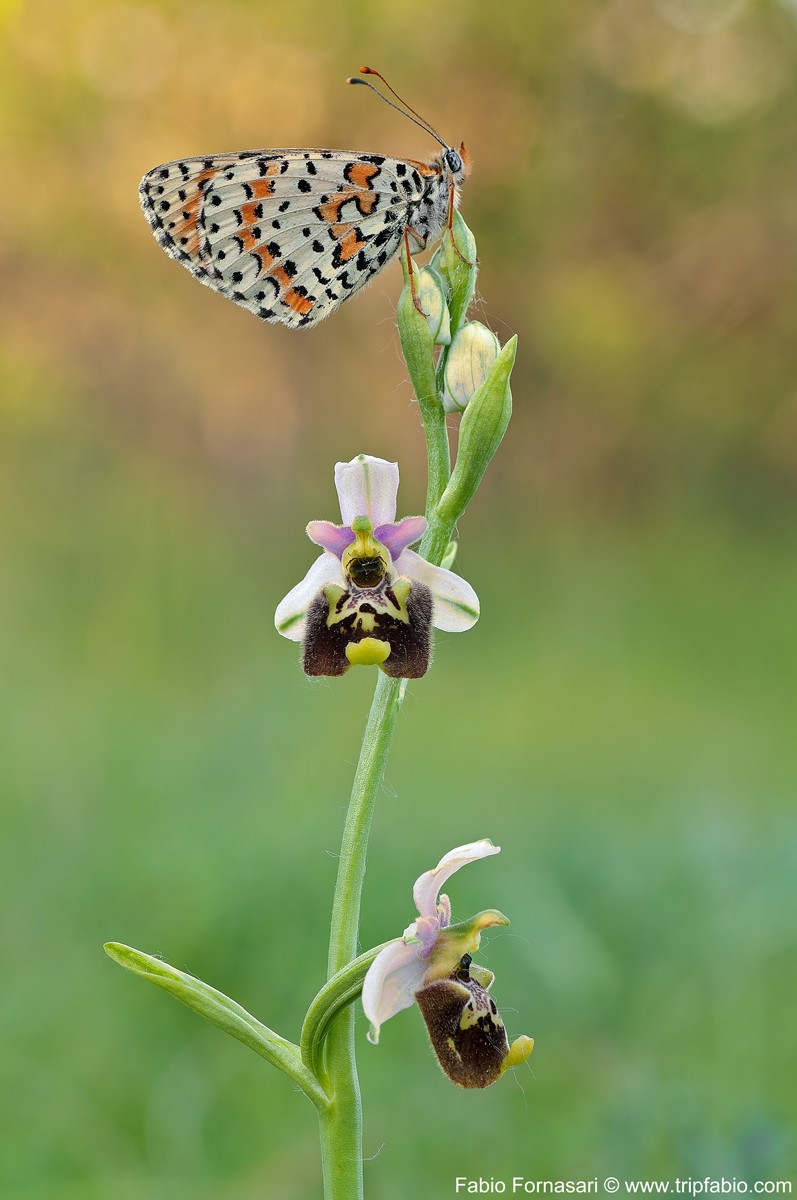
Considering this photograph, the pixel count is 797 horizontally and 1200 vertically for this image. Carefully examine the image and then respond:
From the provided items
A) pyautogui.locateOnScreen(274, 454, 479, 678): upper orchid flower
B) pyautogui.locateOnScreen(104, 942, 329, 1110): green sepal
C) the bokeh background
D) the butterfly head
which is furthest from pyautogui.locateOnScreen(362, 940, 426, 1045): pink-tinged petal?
the butterfly head

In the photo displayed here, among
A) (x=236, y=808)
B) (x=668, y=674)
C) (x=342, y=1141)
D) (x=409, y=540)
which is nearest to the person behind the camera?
(x=342, y=1141)

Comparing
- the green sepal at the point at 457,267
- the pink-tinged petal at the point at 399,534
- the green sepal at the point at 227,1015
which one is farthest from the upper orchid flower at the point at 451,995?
the green sepal at the point at 457,267

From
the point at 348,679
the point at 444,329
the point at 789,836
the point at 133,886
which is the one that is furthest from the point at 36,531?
the point at 444,329

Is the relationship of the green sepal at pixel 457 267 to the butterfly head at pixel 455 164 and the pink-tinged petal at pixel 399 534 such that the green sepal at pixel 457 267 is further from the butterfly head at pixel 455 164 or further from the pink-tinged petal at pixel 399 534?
the pink-tinged petal at pixel 399 534

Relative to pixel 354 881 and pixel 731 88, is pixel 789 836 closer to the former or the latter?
pixel 354 881

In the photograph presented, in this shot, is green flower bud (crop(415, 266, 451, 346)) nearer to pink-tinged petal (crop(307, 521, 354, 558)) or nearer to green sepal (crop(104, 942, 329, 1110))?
pink-tinged petal (crop(307, 521, 354, 558))

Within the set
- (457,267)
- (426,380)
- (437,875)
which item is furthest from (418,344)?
(437,875)
